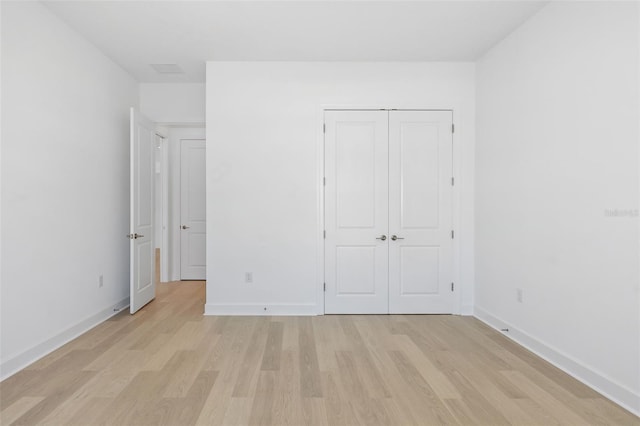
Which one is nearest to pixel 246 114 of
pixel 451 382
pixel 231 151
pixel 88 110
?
pixel 231 151

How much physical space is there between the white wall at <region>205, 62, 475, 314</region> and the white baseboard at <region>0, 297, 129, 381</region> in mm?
1062

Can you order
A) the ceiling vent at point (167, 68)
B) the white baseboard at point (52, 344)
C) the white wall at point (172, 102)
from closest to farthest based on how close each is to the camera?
1. the white baseboard at point (52, 344)
2. the ceiling vent at point (167, 68)
3. the white wall at point (172, 102)

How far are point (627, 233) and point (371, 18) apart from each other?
99.9 inches

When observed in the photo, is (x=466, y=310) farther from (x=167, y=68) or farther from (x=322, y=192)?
(x=167, y=68)

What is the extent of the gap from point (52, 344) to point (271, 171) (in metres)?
2.57

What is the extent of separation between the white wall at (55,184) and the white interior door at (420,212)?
3191 mm

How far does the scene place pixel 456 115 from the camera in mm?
4098

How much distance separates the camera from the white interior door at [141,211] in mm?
4027

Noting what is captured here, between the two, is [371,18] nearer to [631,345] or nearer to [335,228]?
[335,228]

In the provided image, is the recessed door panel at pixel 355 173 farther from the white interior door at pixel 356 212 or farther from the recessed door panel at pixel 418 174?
the recessed door panel at pixel 418 174

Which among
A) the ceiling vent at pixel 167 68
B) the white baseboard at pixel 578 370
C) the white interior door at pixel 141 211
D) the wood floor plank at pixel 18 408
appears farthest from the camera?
the ceiling vent at pixel 167 68

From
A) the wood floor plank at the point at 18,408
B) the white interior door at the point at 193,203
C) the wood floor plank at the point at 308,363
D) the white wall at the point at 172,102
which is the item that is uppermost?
the white wall at the point at 172,102

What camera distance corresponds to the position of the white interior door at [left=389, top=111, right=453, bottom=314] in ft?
13.4

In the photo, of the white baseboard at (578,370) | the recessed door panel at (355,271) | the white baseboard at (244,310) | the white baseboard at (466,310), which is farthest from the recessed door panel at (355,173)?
the white baseboard at (578,370)
